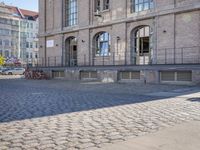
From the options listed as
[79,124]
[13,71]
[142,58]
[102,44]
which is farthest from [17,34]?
[79,124]

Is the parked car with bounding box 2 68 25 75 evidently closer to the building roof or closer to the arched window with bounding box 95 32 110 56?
the arched window with bounding box 95 32 110 56

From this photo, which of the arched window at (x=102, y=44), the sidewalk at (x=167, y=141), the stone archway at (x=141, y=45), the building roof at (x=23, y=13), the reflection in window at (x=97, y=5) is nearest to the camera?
the sidewalk at (x=167, y=141)

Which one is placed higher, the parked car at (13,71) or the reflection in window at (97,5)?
the reflection in window at (97,5)

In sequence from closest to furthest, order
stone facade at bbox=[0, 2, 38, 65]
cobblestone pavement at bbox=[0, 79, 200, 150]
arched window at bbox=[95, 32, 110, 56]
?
1. cobblestone pavement at bbox=[0, 79, 200, 150]
2. arched window at bbox=[95, 32, 110, 56]
3. stone facade at bbox=[0, 2, 38, 65]

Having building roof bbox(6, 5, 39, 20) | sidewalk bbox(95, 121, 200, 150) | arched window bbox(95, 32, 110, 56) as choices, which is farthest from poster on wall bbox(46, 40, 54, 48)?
building roof bbox(6, 5, 39, 20)

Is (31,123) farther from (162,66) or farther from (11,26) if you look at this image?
(11,26)

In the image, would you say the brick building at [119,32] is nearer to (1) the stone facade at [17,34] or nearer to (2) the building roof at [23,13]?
(1) the stone facade at [17,34]

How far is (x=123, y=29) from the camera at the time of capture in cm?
2517

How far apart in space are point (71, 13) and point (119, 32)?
9.07 metres

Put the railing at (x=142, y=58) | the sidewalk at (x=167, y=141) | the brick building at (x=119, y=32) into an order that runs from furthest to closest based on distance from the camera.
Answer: the brick building at (x=119, y=32) < the railing at (x=142, y=58) < the sidewalk at (x=167, y=141)

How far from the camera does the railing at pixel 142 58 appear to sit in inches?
805

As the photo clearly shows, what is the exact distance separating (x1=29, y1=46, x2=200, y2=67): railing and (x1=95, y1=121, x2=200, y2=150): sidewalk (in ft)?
49.4

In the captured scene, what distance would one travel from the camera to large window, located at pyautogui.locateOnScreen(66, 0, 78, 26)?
31712 millimetres

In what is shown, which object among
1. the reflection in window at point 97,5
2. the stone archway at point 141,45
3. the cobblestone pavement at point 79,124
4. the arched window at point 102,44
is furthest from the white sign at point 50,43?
the cobblestone pavement at point 79,124
